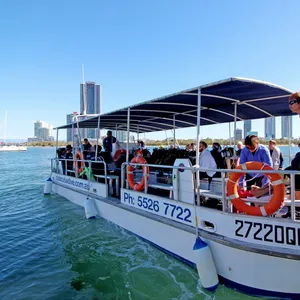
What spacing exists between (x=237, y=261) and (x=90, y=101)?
11.1 meters

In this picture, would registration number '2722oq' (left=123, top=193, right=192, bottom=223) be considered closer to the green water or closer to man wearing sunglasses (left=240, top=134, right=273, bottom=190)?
the green water

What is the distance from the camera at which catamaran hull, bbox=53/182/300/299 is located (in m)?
3.56

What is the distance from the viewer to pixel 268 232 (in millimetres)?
3736

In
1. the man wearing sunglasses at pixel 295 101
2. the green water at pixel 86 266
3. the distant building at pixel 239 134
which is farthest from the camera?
the distant building at pixel 239 134

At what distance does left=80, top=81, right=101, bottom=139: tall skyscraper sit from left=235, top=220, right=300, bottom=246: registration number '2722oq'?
27.3 feet

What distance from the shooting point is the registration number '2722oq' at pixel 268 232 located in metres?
3.57

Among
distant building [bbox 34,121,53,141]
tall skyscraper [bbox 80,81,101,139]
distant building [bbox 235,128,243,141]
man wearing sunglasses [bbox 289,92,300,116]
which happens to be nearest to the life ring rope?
man wearing sunglasses [bbox 289,92,300,116]

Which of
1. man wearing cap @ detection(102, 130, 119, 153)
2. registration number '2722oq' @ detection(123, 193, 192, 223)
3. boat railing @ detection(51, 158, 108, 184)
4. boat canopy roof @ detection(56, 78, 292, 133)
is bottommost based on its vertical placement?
registration number '2722oq' @ detection(123, 193, 192, 223)

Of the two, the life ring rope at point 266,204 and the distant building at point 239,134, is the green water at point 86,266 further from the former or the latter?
the distant building at point 239,134

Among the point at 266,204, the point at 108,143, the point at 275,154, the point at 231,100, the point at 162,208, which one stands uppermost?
the point at 231,100

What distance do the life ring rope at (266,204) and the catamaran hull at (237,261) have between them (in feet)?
1.72

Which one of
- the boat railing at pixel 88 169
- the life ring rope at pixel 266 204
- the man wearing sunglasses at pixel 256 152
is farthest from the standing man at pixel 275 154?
the boat railing at pixel 88 169

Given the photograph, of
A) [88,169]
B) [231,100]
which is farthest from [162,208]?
[88,169]

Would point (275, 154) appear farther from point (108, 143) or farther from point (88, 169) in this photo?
point (88, 169)
